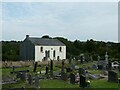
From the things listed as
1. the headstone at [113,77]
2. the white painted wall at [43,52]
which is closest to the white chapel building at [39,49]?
the white painted wall at [43,52]

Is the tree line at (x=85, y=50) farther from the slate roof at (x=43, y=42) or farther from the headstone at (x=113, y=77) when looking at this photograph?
the headstone at (x=113, y=77)

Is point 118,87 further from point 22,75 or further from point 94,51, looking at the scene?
point 94,51

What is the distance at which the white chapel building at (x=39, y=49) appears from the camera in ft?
153

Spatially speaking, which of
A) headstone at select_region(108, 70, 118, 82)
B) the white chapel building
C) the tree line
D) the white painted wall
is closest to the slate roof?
the white chapel building

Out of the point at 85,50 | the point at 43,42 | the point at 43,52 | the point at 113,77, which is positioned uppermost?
the point at 43,42

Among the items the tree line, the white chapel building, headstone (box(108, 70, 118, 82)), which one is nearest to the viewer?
headstone (box(108, 70, 118, 82))

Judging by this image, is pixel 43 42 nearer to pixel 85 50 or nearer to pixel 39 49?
pixel 39 49

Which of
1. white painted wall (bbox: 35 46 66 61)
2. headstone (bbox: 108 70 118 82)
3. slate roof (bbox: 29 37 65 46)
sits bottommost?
headstone (bbox: 108 70 118 82)

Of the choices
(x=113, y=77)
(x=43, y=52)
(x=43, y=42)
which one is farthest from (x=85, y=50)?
(x=113, y=77)

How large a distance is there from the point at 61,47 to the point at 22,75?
104ft

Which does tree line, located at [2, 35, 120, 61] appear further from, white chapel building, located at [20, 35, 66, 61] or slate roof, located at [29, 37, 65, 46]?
slate roof, located at [29, 37, 65, 46]

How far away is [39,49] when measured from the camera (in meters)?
47.2

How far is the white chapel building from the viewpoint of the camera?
153 feet

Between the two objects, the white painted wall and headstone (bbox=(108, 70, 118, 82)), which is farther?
the white painted wall
